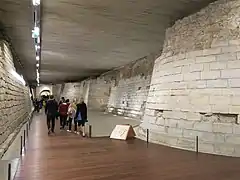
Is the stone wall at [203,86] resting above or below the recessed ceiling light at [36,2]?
below

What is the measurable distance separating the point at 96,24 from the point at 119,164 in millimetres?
5161

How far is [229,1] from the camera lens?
6520 mm

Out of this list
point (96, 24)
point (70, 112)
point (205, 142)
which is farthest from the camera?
point (70, 112)

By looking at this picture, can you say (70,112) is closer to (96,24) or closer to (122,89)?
(96,24)

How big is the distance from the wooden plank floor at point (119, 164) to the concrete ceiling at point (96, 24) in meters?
3.54

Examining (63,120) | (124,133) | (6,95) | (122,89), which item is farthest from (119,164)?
(122,89)

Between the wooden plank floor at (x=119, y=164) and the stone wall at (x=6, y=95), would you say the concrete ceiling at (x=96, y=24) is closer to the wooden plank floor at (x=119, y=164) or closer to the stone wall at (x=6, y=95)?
the stone wall at (x=6, y=95)

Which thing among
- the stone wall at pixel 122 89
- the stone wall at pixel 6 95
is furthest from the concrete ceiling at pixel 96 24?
the stone wall at pixel 122 89

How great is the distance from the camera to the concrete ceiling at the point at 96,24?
720 centimetres

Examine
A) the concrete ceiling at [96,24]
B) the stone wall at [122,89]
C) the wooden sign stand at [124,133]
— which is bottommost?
the wooden sign stand at [124,133]

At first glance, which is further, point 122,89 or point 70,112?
point 122,89

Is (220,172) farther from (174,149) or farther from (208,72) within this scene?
(208,72)

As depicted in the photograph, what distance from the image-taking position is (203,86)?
6.84 meters

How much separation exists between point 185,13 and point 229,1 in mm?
1469
